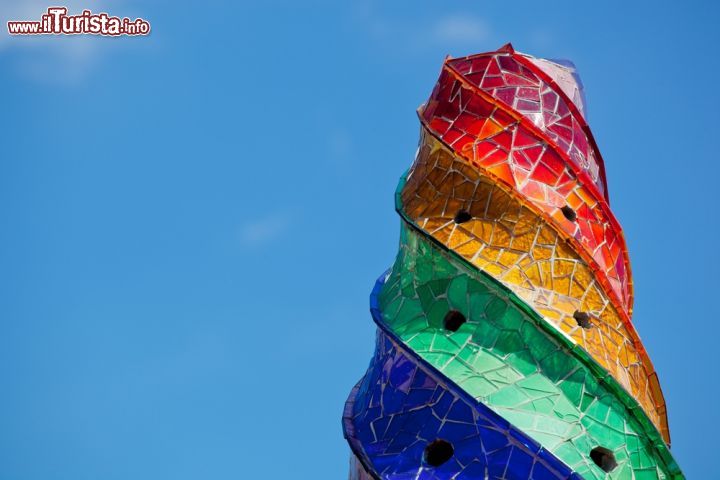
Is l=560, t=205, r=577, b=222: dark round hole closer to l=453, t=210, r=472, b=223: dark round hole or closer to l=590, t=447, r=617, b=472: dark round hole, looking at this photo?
l=453, t=210, r=472, b=223: dark round hole

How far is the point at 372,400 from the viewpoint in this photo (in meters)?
16.3

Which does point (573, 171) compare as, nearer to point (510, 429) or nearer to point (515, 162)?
point (515, 162)

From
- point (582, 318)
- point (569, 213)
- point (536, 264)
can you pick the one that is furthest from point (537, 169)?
point (582, 318)

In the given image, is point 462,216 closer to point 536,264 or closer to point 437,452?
point 536,264

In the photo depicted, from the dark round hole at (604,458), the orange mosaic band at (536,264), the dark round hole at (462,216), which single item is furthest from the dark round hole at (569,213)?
the dark round hole at (604,458)

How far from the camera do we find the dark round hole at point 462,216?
16797mm

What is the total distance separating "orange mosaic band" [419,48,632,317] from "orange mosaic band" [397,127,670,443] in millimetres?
158

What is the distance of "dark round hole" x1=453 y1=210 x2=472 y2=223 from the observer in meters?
16.8

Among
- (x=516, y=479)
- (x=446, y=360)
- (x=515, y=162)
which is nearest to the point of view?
(x=516, y=479)

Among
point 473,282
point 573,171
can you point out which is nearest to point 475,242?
point 473,282

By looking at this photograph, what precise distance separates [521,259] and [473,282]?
0.60 meters

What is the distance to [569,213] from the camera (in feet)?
55.4

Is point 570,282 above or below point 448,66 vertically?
below

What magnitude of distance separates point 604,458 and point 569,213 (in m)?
2.93
